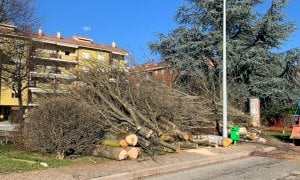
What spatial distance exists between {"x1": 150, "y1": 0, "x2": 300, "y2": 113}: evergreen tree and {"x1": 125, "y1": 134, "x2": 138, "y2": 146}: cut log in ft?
45.7

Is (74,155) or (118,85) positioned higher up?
(118,85)

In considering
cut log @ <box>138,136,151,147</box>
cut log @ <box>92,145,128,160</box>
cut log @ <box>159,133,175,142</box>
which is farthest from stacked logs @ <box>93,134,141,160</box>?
cut log @ <box>159,133,175,142</box>

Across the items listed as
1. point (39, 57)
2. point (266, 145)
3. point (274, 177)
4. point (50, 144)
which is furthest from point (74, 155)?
point (39, 57)

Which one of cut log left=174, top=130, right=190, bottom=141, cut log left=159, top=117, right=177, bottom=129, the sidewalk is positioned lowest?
the sidewalk

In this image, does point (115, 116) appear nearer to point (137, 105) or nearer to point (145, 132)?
point (137, 105)

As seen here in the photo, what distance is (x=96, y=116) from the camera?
49.3ft

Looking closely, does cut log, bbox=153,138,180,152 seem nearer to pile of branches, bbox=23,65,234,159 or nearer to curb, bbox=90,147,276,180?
pile of branches, bbox=23,65,234,159

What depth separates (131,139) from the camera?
48.2 ft

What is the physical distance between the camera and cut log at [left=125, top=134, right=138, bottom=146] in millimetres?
14641

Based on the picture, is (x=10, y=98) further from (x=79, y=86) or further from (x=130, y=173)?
(x=130, y=173)

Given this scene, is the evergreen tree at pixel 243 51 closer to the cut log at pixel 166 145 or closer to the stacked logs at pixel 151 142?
the stacked logs at pixel 151 142

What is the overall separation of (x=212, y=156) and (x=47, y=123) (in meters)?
5.75

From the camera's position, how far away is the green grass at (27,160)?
11.9 m

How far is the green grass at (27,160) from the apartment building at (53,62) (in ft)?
6.24
